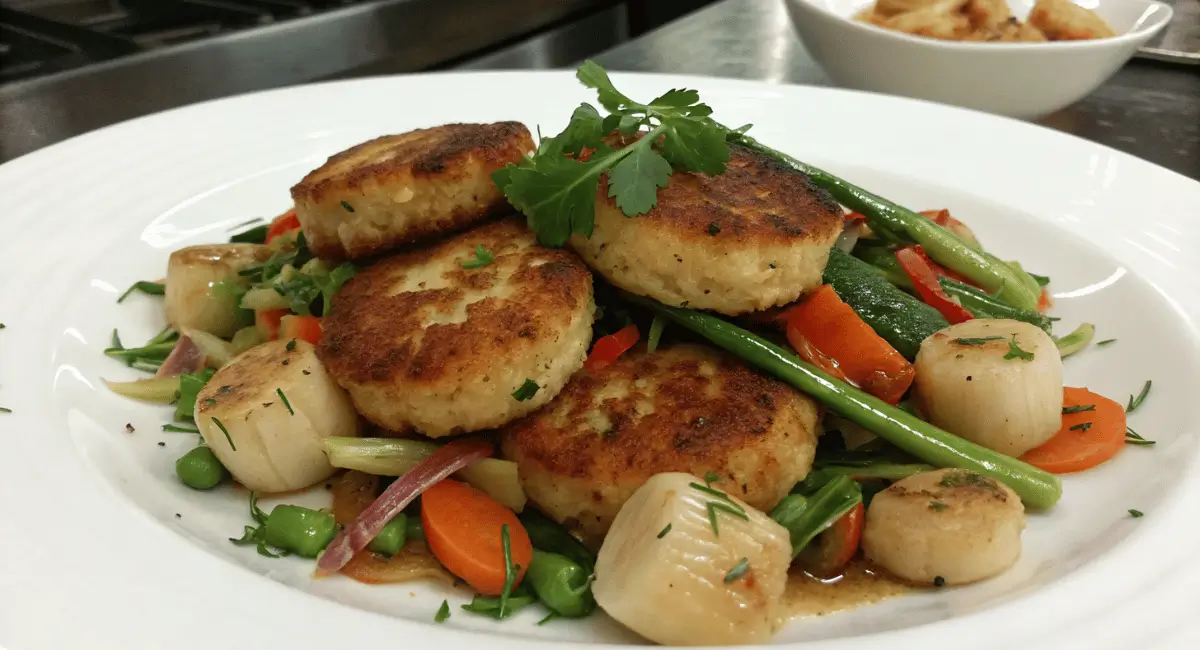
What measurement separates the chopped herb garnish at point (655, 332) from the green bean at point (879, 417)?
51 mm

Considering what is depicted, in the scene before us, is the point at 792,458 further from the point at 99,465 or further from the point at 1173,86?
the point at 1173,86

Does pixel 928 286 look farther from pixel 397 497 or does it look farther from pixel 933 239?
pixel 397 497

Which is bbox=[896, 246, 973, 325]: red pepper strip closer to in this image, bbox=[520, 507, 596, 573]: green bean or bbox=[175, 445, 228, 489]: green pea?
bbox=[520, 507, 596, 573]: green bean

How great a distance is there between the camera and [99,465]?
7.25 ft

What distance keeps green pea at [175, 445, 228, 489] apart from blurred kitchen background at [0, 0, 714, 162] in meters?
2.64

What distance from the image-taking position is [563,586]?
196 centimetres

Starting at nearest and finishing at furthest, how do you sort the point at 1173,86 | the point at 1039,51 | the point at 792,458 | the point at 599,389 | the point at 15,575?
the point at 15,575 < the point at 792,458 < the point at 599,389 < the point at 1039,51 < the point at 1173,86

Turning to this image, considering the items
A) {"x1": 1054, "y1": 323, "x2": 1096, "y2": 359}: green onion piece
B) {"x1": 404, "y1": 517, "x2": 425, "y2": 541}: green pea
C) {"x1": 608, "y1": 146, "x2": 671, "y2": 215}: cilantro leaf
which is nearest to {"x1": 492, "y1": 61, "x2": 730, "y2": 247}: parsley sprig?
{"x1": 608, "y1": 146, "x2": 671, "y2": 215}: cilantro leaf

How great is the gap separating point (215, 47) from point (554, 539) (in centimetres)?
400

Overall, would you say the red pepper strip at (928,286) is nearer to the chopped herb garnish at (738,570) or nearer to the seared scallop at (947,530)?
the seared scallop at (947,530)

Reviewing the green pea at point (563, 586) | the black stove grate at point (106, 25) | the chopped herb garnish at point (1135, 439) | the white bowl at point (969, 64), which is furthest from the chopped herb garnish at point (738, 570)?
the black stove grate at point (106, 25)

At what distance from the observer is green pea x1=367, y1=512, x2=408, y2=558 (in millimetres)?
2152

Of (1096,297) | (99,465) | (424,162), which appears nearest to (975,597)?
(1096,297)

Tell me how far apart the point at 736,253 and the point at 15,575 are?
1.69m
